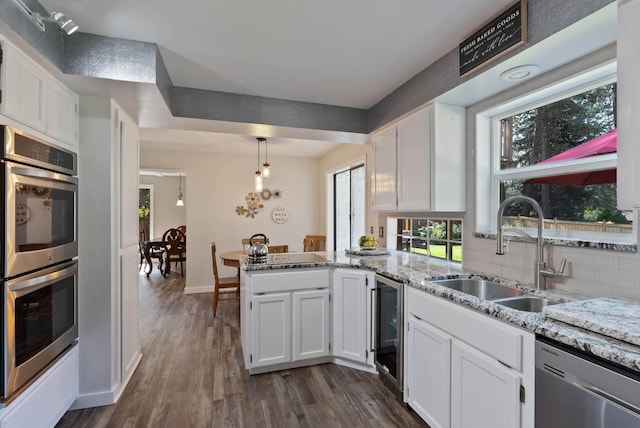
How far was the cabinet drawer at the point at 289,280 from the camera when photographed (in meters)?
2.48

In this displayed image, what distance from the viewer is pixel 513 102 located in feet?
6.82

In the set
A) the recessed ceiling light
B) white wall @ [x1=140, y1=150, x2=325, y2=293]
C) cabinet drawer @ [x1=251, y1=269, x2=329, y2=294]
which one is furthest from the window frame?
white wall @ [x1=140, y1=150, x2=325, y2=293]

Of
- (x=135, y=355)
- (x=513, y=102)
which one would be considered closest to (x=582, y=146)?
(x=513, y=102)

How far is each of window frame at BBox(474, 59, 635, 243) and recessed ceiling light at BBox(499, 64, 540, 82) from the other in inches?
4.7

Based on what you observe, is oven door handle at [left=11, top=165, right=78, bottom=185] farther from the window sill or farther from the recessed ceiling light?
the window sill

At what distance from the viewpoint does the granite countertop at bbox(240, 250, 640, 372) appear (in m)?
0.98

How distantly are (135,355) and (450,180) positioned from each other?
2995 mm

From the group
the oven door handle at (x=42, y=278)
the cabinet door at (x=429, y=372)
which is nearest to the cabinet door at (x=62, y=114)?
the oven door handle at (x=42, y=278)

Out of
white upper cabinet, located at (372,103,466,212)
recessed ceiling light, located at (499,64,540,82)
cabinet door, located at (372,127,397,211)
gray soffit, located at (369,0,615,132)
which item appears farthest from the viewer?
cabinet door, located at (372,127,397,211)

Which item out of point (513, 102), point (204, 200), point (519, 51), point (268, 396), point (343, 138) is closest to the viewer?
point (519, 51)

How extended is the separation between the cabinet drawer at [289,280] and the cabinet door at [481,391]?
124cm

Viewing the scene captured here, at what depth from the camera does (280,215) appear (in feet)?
19.2

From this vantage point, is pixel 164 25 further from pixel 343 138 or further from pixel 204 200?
pixel 204 200

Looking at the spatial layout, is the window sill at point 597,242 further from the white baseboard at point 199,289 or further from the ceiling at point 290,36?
the white baseboard at point 199,289
